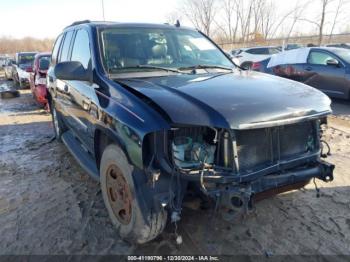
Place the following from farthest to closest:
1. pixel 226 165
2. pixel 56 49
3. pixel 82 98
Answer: pixel 56 49, pixel 82 98, pixel 226 165

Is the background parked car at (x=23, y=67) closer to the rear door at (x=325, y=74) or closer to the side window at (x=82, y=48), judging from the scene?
the side window at (x=82, y=48)

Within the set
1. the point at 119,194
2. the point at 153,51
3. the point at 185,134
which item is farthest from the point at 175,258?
the point at 153,51

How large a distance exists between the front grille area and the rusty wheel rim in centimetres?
101

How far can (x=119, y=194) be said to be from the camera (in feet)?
10.1

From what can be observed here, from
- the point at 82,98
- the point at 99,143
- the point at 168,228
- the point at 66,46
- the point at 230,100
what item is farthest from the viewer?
the point at 66,46

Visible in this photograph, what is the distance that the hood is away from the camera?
2.48 meters

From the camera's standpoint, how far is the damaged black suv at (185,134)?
2.52m

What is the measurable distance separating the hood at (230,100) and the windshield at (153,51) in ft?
1.19

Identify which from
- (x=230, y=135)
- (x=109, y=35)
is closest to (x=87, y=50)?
(x=109, y=35)

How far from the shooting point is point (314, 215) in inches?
136

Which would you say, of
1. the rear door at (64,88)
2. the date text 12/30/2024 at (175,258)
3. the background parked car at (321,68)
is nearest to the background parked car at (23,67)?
the rear door at (64,88)

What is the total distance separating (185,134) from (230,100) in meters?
0.46

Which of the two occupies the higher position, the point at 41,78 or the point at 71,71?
the point at 71,71

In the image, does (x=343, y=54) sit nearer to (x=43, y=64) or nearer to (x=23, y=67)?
(x=43, y=64)
